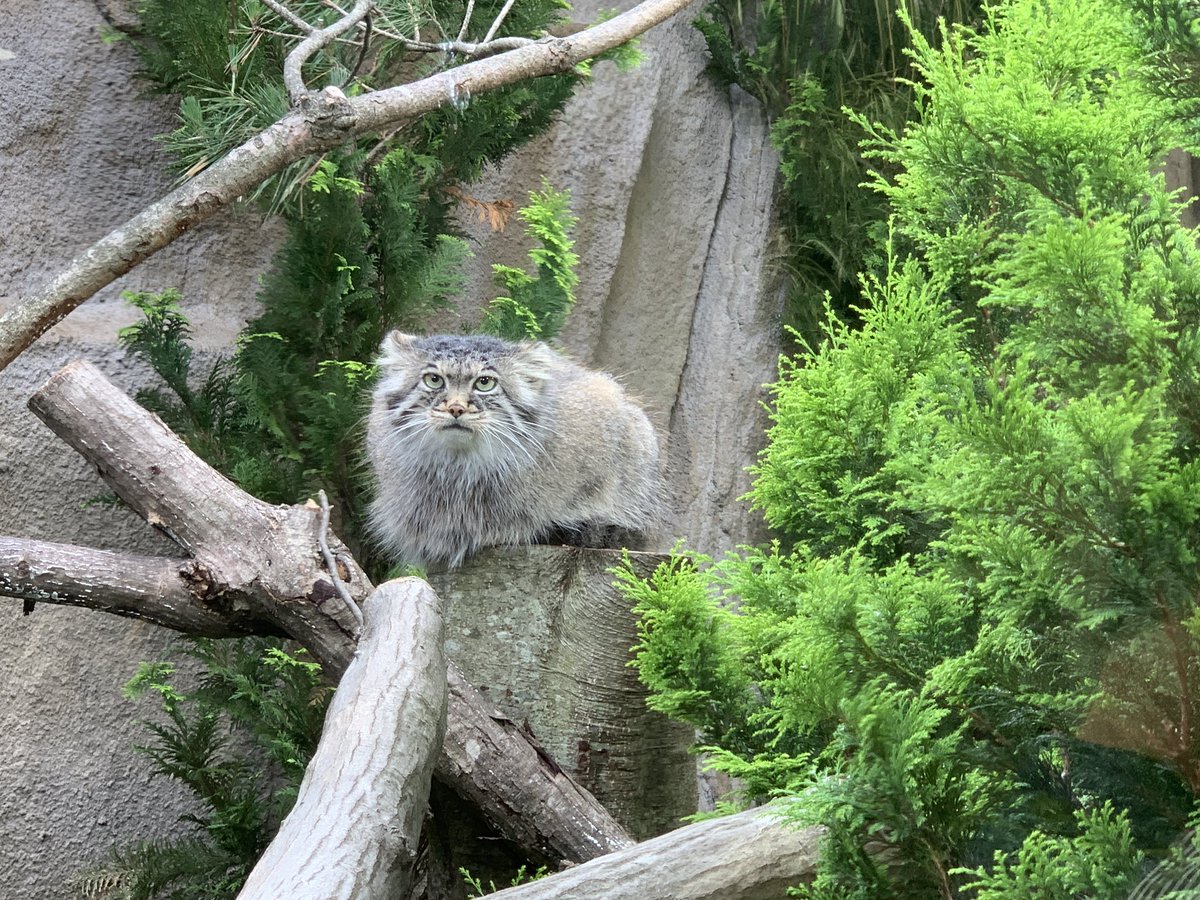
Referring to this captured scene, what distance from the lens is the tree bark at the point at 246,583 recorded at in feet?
10.3

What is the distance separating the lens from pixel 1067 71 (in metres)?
2.29

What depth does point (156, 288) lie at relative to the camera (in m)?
5.32

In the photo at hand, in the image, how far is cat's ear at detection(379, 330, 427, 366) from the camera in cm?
439

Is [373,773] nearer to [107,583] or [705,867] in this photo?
[705,867]

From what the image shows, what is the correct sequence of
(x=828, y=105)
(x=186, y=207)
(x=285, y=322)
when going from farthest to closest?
(x=828, y=105) < (x=285, y=322) < (x=186, y=207)

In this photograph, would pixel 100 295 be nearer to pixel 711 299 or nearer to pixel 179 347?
pixel 179 347

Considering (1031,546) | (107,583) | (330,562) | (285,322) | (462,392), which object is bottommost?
(285,322)

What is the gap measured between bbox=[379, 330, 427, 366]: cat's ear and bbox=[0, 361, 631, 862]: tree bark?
1138 mm

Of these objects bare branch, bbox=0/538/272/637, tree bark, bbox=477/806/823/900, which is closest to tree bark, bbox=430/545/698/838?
bare branch, bbox=0/538/272/637

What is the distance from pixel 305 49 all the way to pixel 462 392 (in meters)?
1.16

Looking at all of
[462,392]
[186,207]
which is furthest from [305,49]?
[462,392]

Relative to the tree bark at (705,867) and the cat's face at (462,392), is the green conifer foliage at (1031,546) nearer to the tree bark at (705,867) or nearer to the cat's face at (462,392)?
the tree bark at (705,867)

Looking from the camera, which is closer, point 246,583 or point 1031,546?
→ point 1031,546

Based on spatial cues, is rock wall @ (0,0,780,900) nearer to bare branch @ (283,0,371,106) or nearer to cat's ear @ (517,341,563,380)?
cat's ear @ (517,341,563,380)
